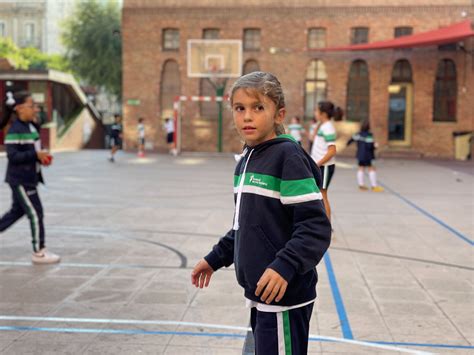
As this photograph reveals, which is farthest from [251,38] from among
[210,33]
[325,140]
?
[325,140]

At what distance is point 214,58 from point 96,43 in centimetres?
1487

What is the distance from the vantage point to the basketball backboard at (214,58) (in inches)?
1232

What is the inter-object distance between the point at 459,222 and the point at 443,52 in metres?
21.6

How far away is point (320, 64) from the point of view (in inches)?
1240

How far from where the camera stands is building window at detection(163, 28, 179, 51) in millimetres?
32688

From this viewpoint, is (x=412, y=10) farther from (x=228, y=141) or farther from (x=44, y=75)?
(x=44, y=75)

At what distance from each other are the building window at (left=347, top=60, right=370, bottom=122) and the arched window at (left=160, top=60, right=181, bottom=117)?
9065 mm

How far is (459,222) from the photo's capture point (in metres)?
10.9

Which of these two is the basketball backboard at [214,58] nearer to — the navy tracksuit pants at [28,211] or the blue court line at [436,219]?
the blue court line at [436,219]

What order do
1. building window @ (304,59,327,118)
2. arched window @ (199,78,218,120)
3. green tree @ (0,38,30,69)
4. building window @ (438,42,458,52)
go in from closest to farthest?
building window @ (438,42,458,52) → building window @ (304,59,327,118) → arched window @ (199,78,218,120) → green tree @ (0,38,30,69)

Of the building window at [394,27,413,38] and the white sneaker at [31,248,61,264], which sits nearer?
the white sneaker at [31,248,61,264]

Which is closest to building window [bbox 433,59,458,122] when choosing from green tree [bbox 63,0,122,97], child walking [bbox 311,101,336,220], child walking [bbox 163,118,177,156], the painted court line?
child walking [bbox 163,118,177,156]

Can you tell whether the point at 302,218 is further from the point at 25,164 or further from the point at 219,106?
the point at 219,106

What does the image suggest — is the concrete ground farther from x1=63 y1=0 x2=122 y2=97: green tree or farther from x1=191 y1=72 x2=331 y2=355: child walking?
x1=63 y1=0 x2=122 y2=97: green tree
